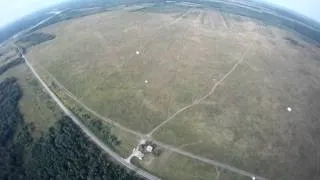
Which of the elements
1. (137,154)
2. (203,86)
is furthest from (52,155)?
(203,86)

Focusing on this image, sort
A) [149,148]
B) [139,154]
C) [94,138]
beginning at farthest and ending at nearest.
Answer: [94,138] → [149,148] → [139,154]

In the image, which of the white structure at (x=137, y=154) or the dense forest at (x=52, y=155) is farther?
the white structure at (x=137, y=154)

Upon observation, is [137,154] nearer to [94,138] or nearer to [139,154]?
[139,154]

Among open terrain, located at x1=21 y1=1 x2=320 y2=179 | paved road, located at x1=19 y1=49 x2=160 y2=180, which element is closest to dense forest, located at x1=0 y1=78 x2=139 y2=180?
paved road, located at x1=19 y1=49 x2=160 y2=180

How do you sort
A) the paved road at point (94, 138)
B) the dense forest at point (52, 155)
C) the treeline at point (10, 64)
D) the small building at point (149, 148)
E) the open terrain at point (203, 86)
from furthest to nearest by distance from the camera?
the treeline at point (10, 64), the open terrain at point (203, 86), the small building at point (149, 148), the dense forest at point (52, 155), the paved road at point (94, 138)

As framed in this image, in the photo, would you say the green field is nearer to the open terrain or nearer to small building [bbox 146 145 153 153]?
the open terrain

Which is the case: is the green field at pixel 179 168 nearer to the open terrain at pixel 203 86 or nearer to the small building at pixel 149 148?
the open terrain at pixel 203 86

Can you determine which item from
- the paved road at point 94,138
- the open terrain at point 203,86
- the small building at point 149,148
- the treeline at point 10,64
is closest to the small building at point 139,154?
the small building at point 149,148
